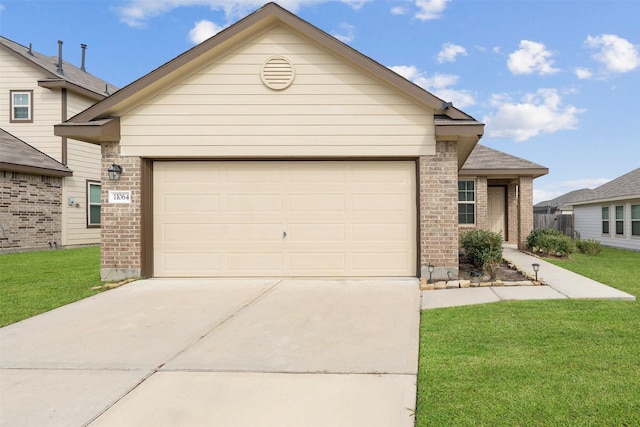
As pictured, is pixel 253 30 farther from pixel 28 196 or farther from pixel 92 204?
pixel 92 204

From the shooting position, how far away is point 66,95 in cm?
1689

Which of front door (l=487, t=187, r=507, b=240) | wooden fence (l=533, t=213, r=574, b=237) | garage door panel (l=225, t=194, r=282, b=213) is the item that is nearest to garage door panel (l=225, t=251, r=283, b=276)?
garage door panel (l=225, t=194, r=282, b=213)

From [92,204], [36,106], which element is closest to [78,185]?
[92,204]

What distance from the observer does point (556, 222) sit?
23.3 metres

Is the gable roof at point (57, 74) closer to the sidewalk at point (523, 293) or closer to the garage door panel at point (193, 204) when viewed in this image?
the garage door panel at point (193, 204)

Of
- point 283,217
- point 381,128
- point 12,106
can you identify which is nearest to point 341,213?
point 283,217

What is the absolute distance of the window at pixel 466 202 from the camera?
15500 millimetres

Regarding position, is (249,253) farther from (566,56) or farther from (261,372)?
(566,56)

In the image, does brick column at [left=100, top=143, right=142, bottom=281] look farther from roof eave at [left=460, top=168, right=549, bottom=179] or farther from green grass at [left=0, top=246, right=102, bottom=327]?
roof eave at [left=460, top=168, right=549, bottom=179]

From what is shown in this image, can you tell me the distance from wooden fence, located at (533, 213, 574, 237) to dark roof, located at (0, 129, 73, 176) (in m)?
23.9

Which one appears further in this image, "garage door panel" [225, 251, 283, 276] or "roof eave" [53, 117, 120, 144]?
"garage door panel" [225, 251, 283, 276]

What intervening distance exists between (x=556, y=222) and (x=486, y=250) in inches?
691

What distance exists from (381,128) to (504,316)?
4.39m

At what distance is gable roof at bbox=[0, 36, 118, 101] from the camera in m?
16.5
